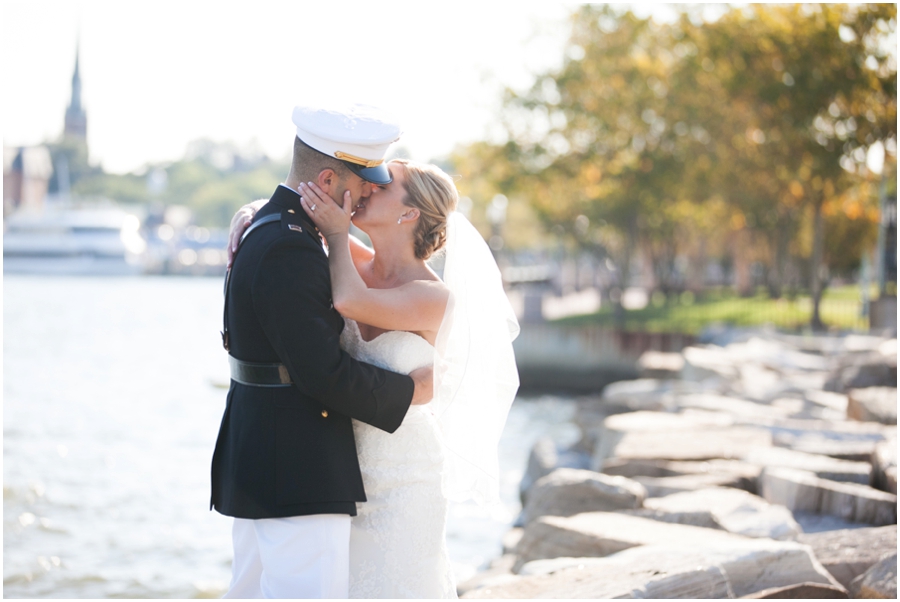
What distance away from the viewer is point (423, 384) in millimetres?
3738

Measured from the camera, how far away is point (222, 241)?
15012cm

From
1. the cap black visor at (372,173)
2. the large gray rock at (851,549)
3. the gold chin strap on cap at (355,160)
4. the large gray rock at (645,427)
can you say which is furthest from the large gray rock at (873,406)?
the gold chin strap on cap at (355,160)

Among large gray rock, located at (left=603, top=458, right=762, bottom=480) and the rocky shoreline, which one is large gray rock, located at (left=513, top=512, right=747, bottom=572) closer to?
the rocky shoreline

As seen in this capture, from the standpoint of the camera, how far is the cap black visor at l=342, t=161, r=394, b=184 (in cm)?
361

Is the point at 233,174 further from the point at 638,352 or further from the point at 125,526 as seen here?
the point at 125,526

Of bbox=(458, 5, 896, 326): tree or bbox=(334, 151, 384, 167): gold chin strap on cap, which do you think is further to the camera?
bbox=(458, 5, 896, 326): tree

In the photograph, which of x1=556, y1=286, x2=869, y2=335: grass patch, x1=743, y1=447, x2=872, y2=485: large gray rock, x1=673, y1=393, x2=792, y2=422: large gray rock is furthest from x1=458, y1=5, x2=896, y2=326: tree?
x1=743, y1=447, x2=872, y2=485: large gray rock

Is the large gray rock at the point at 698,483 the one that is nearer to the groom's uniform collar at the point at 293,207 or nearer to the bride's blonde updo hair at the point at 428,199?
the bride's blonde updo hair at the point at 428,199

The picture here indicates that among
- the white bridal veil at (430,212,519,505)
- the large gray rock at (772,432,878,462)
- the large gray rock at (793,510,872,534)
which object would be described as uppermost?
the white bridal veil at (430,212,519,505)

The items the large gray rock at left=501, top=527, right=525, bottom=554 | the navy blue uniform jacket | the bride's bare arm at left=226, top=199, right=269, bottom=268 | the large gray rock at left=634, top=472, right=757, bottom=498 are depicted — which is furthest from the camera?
the large gray rock at left=501, top=527, right=525, bottom=554

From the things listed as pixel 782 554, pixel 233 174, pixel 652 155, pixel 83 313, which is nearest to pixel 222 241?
pixel 233 174

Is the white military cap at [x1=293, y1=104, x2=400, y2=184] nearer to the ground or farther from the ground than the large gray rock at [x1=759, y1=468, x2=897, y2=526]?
farther from the ground

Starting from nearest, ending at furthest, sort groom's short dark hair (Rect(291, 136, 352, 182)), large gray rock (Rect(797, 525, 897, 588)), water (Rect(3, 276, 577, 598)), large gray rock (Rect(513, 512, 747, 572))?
1. groom's short dark hair (Rect(291, 136, 352, 182))
2. large gray rock (Rect(797, 525, 897, 588))
3. large gray rock (Rect(513, 512, 747, 572))
4. water (Rect(3, 276, 577, 598))

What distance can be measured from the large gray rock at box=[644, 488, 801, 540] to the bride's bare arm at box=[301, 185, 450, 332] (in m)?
3.76
